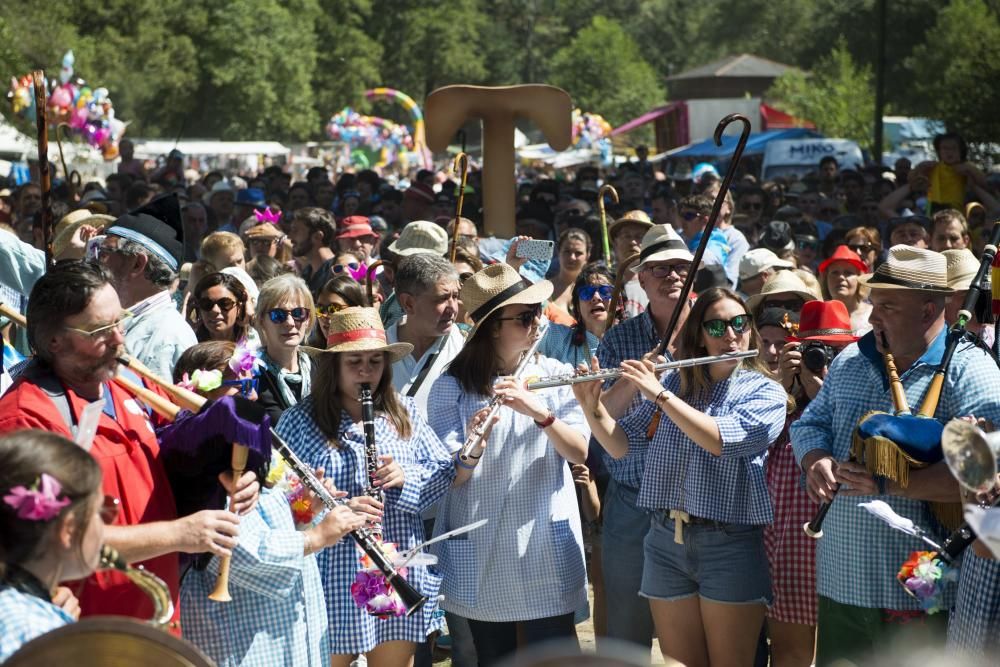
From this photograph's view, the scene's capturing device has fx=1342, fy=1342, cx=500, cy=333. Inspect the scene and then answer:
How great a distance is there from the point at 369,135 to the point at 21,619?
4653 centimetres

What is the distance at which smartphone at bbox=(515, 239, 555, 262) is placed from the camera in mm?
8047

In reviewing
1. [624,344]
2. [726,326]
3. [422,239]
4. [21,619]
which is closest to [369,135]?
[422,239]

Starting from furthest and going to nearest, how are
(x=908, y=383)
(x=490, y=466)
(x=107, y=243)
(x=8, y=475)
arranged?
(x=107, y=243) → (x=490, y=466) → (x=908, y=383) → (x=8, y=475)

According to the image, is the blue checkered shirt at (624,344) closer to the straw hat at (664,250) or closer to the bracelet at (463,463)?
the straw hat at (664,250)

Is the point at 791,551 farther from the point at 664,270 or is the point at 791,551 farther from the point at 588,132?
the point at 588,132

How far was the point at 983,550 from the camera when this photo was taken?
400cm

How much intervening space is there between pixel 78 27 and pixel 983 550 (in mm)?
39843

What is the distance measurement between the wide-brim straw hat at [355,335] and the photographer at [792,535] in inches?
67.6

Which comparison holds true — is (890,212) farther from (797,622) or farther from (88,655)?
(88,655)

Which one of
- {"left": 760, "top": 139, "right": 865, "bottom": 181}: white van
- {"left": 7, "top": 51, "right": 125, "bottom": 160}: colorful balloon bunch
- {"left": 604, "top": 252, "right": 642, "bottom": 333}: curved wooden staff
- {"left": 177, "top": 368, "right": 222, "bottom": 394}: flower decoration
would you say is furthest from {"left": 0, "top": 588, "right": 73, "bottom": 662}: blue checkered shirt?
{"left": 760, "top": 139, "right": 865, "bottom": 181}: white van

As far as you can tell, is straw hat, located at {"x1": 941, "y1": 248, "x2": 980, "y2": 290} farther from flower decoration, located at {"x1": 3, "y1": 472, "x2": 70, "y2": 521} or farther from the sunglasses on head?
flower decoration, located at {"x1": 3, "y1": 472, "x2": 70, "y2": 521}

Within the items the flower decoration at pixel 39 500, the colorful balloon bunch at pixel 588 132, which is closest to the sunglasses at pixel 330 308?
the flower decoration at pixel 39 500

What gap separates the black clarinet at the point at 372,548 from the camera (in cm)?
459

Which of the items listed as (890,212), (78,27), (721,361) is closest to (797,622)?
(721,361)
